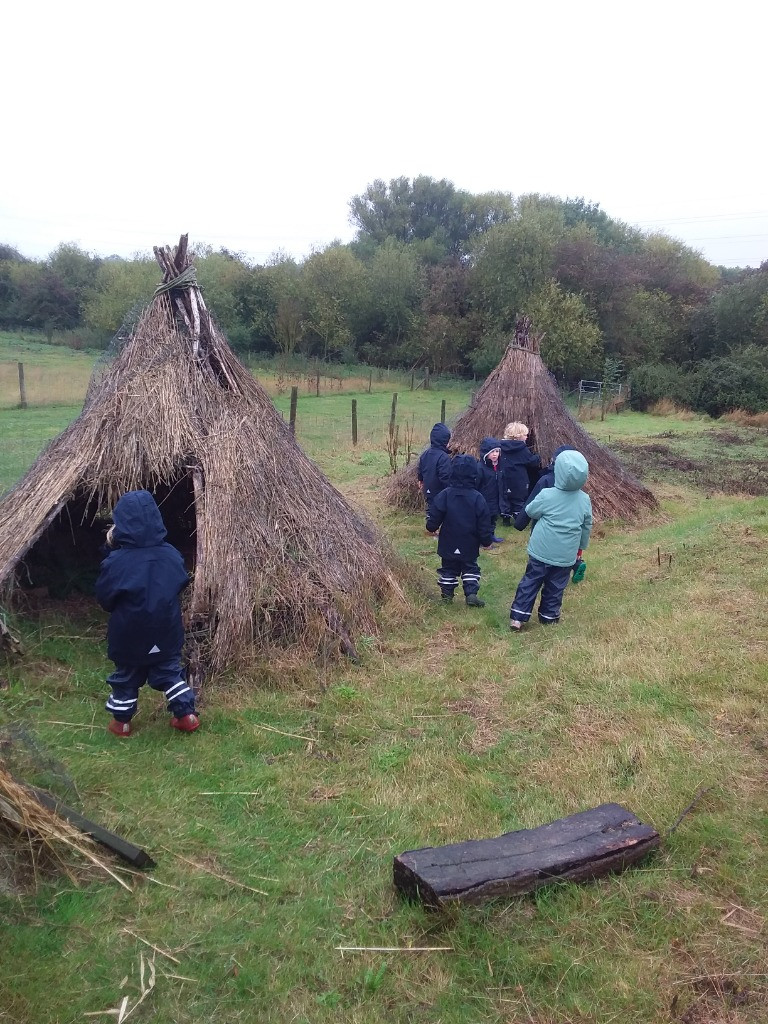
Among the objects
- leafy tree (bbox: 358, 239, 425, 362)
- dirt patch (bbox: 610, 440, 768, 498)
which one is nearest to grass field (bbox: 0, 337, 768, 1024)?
dirt patch (bbox: 610, 440, 768, 498)

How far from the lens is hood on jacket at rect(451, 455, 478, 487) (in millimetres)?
6707

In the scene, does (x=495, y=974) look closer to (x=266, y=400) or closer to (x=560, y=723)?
(x=560, y=723)

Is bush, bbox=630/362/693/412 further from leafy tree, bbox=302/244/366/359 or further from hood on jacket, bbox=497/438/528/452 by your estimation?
hood on jacket, bbox=497/438/528/452

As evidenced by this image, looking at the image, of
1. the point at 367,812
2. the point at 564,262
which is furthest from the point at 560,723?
the point at 564,262

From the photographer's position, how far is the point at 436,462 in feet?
28.9

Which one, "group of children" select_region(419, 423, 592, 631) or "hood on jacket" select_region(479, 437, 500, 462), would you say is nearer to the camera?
"group of children" select_region(419, 423, 592, 631)

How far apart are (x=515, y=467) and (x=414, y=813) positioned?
6.71 m

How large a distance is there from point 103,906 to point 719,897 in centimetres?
256

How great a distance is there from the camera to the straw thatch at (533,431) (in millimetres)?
11281

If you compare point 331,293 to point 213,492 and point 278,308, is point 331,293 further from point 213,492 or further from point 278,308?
point 213,492

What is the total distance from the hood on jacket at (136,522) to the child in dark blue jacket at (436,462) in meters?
4.70

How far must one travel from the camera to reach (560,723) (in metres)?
4.58

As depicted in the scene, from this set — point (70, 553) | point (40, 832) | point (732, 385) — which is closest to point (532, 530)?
point (70, 553)

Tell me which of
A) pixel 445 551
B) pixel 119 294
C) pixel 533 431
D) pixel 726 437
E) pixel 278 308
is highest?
pixel 119 294
